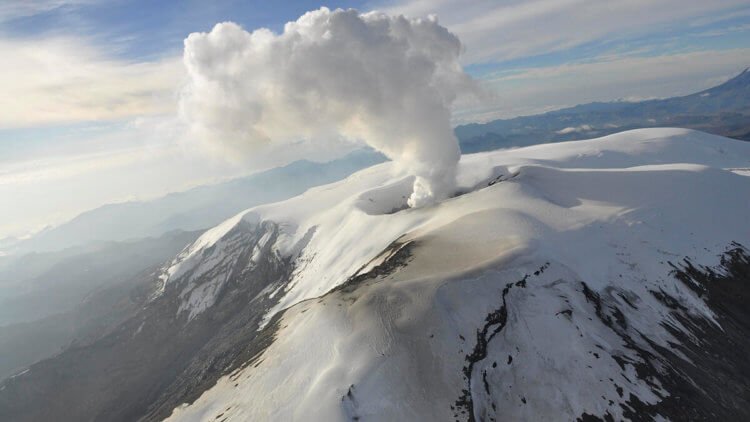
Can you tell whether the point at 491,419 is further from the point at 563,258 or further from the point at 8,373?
the point at 8,373

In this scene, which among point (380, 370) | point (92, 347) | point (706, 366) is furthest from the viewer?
point (92, 347)

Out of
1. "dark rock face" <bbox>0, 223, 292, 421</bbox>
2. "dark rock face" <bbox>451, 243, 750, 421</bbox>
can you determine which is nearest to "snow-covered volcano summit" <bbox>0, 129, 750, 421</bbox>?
"dark rock face" <bbox>451, 243, 750, 421</bbox>

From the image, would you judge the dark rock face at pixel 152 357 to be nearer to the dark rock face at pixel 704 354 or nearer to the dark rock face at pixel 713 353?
the dark rock face at pixel 704 354

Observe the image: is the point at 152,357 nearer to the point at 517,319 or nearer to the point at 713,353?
the point at 517,319

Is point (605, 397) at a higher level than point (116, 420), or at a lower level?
higher

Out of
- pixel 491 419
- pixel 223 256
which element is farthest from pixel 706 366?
pixel 223 256
